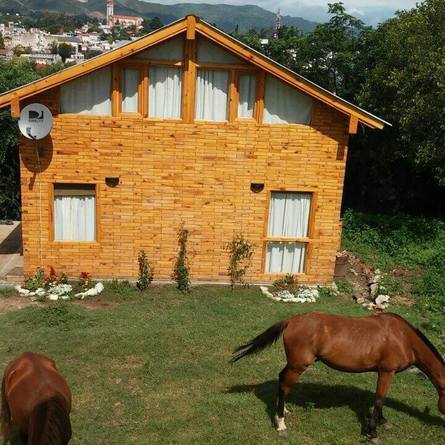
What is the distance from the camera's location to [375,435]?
7.95m

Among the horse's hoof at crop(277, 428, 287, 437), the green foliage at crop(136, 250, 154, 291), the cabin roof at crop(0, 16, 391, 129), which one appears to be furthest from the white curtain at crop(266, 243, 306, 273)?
the horse's hoof at crop(277, 428, 287, 437)

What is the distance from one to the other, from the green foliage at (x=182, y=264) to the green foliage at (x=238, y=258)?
1.11 meters

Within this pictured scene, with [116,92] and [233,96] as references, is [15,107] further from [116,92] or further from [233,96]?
[233,96]

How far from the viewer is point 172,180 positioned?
44.1ft

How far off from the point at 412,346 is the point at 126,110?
8.54m

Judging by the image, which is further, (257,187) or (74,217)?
(257,187)

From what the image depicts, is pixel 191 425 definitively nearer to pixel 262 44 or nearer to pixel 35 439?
pixel 35 439

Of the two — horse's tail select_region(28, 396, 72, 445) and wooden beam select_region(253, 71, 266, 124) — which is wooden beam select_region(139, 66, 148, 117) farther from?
horse's tail select_region(28, 396, 72, 445)

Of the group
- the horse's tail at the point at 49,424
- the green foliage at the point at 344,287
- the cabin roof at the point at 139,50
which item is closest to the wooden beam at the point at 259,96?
the cabin roof at the point at 139,50

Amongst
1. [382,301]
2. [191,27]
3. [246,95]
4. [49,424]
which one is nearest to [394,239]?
[382,301]

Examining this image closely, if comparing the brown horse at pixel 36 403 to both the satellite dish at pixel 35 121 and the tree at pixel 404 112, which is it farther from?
the tree at pixel 404 112

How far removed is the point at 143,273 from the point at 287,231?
3.84 meters

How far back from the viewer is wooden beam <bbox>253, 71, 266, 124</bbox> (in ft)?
42.6

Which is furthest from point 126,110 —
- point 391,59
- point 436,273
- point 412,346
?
point 391,59
